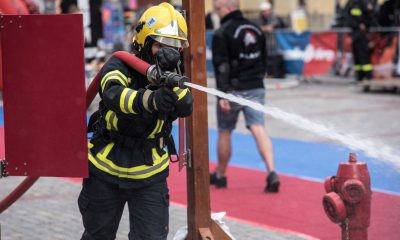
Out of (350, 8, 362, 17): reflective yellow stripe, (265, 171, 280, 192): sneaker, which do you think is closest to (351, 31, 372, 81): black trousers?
(350, 8, 362, 17): reflective yellow stripe

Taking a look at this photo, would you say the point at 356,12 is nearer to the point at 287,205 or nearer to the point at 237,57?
the point at 237,57

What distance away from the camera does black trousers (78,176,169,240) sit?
4414 mm

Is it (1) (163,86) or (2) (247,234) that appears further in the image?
(2) (247,234)

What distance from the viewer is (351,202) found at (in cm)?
459

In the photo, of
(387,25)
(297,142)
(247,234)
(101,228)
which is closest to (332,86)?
(387,25)

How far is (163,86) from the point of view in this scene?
3.97m

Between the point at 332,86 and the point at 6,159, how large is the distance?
15.1m

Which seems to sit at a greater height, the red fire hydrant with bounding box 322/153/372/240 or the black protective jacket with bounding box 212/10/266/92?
the black protective jacket with bounding box 212/10/266/92

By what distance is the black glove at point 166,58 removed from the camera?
4.00 meters

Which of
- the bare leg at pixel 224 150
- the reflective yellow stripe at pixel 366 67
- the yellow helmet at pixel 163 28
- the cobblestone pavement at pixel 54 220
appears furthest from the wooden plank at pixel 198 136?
the reflective yellow stripe at pixel 366 67

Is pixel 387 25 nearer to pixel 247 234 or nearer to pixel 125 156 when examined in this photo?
pixel 247 234

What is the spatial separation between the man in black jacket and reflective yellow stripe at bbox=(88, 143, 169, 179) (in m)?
3.41

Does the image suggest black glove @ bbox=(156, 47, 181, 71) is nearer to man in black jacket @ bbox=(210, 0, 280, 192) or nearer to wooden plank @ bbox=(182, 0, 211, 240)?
wooden plank @ bbox=(182, 0, 211, 240)

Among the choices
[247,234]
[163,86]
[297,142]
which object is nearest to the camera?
[163,86]
